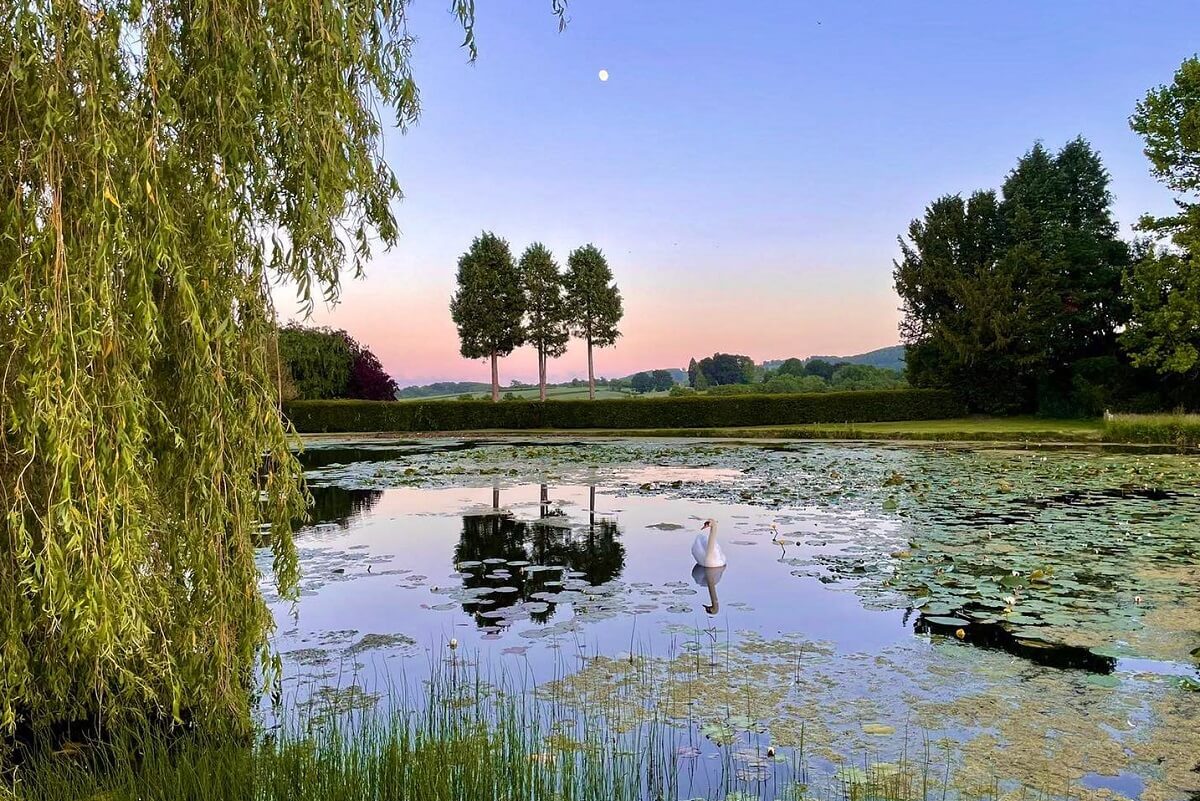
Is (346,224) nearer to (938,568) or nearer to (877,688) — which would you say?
(877,688)

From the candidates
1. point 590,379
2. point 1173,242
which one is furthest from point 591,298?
point 1173,242

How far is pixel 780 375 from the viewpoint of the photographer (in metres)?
49.1

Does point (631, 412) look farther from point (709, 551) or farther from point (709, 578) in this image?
point (709, 578)

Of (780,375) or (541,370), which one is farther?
(780,375)

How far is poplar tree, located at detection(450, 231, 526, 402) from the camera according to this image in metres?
38.4

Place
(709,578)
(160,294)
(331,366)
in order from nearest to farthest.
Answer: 1. (160,294)
2. (709,578)
3. (331,366)

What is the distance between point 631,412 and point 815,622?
24.6 meters

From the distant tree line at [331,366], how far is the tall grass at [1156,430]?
3510cm

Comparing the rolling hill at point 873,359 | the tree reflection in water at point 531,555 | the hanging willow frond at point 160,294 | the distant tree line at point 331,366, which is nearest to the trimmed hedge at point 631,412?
the distant tree line at point 331,366

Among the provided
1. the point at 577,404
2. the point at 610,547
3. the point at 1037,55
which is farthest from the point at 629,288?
the point at 610,547

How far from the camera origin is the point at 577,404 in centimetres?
3098

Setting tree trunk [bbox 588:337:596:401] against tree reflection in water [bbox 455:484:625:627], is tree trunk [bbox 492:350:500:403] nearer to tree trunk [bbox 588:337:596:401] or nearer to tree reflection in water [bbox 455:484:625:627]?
tree trunk [bbox 588:337:596:401]

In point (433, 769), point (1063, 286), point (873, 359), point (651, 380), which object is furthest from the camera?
point (873, 359)

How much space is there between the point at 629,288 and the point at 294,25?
126 ft
